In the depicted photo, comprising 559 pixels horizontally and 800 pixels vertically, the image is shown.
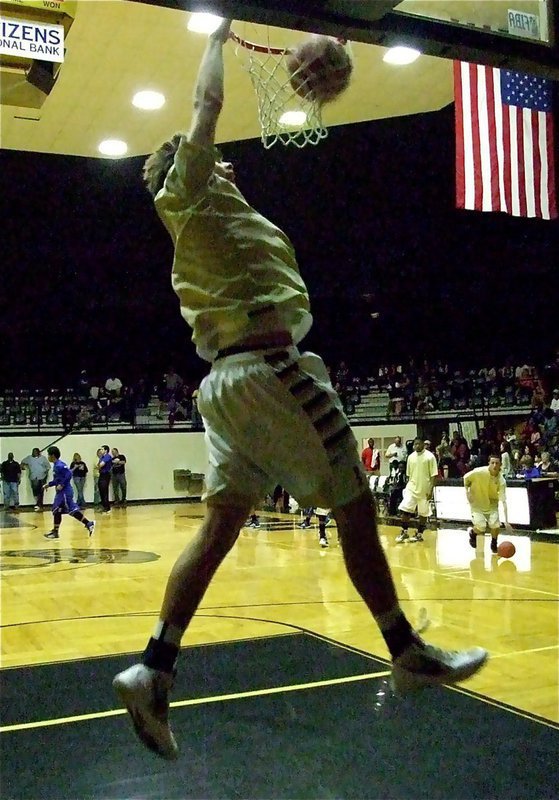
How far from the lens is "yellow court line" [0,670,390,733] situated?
3.72 m

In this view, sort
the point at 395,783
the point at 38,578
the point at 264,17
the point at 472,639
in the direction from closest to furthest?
1. the point at 264,17
2. the point at 395,783
3. the point at 472,639
4. the point at 38,578

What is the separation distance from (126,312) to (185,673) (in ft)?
53.5

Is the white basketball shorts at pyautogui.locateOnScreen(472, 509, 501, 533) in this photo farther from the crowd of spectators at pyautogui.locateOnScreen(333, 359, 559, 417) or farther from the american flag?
the crowd of spectators at pyautogui.locateOnScreen(333, 359, 559, 417)

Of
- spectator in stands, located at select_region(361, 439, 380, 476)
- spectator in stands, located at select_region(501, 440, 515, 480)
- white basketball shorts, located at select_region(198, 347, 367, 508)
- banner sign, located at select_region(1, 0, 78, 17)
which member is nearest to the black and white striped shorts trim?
white basketball shorts, located at select_region(198, 347, 367, 508)

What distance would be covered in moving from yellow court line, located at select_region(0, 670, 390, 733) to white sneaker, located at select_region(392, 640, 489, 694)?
85.4 inches

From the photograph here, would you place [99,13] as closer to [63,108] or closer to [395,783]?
[63,108]

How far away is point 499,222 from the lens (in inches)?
661

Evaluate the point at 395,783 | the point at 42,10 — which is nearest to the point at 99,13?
the point at 42,10

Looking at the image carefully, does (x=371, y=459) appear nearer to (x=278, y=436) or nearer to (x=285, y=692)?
(x=285, y=692)

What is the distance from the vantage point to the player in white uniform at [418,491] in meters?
11.1

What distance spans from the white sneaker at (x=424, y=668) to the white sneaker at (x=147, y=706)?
2.02 ft

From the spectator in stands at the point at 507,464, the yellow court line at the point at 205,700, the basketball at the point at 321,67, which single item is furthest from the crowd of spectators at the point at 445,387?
the basketball at the point at 321,67

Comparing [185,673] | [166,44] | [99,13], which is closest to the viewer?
[185,673]

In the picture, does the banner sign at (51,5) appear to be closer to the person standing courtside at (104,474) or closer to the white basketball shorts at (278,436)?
the white basketball shorts at (278,436)
